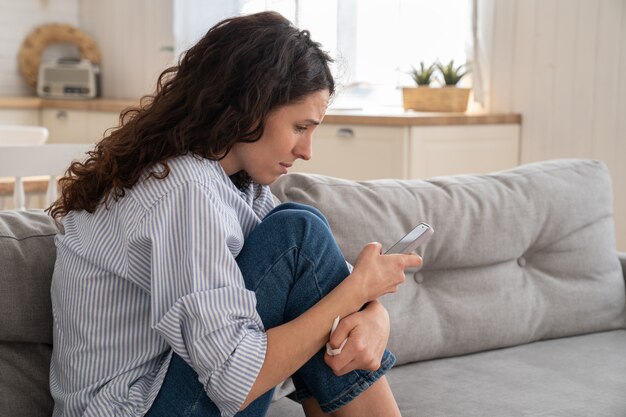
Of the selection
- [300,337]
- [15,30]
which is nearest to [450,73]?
[300,337]

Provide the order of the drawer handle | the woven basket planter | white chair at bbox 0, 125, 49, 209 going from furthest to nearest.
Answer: the woven basket planter → the drawer handle → white chair at bbox 0, 125, 49, 209

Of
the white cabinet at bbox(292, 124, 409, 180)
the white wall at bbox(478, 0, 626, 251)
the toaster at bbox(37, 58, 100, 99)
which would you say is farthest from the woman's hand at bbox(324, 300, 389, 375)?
the toaster at bbox(37, 58, 100, 99)

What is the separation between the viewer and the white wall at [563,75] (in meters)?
3.54

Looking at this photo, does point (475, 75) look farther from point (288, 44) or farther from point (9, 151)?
point (288, 44)

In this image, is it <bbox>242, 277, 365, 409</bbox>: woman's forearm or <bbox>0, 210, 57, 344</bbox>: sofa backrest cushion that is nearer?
<bbox>242, 277, 365, 409</bbox>: woman's forearm

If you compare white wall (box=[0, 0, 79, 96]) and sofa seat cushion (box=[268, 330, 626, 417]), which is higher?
white wall (box=[0, 0, 79, 96])

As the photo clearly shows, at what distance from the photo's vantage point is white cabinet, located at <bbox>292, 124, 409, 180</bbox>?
138 inches

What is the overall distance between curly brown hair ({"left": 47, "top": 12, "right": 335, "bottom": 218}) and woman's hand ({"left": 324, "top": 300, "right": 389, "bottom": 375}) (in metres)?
0.33

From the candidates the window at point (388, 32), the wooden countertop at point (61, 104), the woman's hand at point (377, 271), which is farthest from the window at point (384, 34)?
the woman's hand at point (377, 271)

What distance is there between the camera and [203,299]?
1280 millimetres

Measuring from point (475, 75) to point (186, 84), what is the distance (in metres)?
2.67

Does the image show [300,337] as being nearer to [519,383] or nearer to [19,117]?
[519,383]

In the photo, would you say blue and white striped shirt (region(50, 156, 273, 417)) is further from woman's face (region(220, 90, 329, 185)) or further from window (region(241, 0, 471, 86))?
window (region(241, 0, 471, 86))

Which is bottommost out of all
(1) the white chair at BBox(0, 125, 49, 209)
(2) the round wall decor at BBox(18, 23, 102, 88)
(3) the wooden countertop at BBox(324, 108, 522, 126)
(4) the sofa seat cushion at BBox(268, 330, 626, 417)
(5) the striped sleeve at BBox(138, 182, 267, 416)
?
(4) the sofa seat cushion at BBox(268, 330, 626, 417)
